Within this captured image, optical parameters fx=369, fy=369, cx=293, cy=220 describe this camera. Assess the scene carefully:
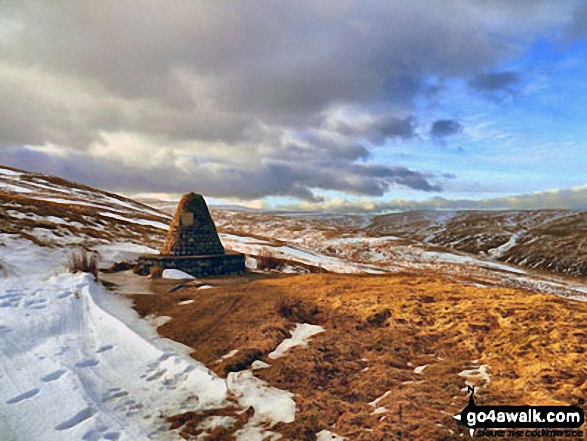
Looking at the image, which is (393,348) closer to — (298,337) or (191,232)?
(298,337)

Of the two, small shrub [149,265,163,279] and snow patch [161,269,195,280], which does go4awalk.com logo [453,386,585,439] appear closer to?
snow patch [161,269,195,280]

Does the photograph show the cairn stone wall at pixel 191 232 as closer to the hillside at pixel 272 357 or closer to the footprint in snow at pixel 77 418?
the hillside at pixel 272 357

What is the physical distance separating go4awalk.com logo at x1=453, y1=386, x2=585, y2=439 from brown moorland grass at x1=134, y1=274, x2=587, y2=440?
0.19 m

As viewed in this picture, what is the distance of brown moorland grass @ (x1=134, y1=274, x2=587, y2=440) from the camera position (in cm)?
546

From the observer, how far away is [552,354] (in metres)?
6.48

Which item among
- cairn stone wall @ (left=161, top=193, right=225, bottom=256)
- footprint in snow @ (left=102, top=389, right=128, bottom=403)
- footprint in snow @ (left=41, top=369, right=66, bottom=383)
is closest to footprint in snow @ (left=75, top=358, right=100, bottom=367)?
footprint in snow @ (left=41, top=369, right=66, bottom=383)

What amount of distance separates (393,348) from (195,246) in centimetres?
1401

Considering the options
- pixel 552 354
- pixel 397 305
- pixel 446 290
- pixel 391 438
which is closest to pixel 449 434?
pixel 391 438

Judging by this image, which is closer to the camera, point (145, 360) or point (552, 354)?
point (552, 354)

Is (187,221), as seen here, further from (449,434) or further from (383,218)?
(383,218)

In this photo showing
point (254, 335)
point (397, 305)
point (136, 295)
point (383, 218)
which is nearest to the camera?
point (254, 335)

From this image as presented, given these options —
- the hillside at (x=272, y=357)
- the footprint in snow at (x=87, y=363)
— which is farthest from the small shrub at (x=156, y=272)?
the footprint in snow at (x=87, y=363)

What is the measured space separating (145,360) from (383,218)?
14685 centimetres

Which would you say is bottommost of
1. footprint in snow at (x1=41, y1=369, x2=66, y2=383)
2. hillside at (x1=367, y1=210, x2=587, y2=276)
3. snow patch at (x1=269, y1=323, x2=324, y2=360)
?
hillside at (x1=367, y1=210, x2=587, y2=276)
